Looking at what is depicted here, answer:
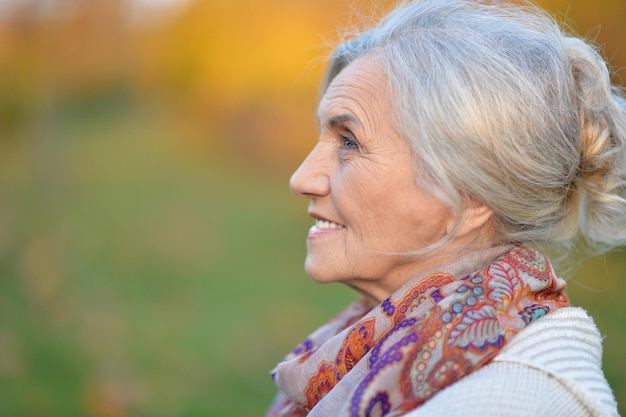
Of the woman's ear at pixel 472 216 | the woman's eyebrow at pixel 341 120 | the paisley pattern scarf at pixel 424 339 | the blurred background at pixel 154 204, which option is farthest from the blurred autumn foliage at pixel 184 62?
the paisley pattern scarf at pixel 424 339

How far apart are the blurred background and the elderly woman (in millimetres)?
2850

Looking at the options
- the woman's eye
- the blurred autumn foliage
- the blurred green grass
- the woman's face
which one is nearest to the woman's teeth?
the woman's face

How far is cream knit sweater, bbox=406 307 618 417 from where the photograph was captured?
1673 millimetres

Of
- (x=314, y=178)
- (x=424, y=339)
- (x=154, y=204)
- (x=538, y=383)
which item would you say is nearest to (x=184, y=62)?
(x=154, y=204)

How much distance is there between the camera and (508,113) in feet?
6.73

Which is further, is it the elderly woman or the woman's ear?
the woman's ear

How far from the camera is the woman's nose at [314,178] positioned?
2.27 meters

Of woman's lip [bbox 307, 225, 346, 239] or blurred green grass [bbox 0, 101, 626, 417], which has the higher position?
woman's lip [bbox 307, 225, 346, 239]

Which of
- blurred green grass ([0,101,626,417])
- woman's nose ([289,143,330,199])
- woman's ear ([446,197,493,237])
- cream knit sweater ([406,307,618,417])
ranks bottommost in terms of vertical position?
blurred green grass ([0,101,626,417])

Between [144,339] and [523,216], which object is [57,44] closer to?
[144,339]

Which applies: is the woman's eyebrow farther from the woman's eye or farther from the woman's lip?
the woman's lip

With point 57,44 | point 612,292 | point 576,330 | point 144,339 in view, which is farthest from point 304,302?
point 576,330

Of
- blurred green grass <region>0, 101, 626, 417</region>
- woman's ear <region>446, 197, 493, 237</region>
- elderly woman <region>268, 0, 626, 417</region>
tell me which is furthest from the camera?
blurred green grass <region>0, 101, 626, 417</region>

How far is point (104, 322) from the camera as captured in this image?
6.07 meters
